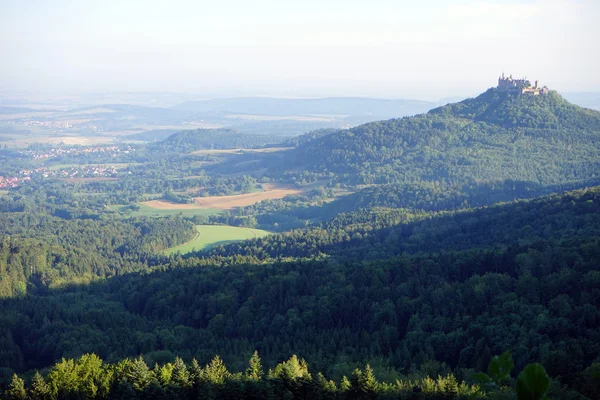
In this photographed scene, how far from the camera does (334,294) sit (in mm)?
47875

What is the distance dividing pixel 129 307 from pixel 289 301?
667 inches

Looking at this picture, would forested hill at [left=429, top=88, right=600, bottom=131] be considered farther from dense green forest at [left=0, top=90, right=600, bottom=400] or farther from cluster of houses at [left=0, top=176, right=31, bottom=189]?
cluster of houses at [left=0, top=176, right=31, bottom=189]

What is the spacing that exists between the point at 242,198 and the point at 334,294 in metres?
83.9

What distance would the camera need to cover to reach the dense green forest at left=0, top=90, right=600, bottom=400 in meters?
31.1

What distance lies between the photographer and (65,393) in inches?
1249

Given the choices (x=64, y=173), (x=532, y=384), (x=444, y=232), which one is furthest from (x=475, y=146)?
(x=532, y=384)

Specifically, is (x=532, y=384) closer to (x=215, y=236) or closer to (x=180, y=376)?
(x=180, y=376)

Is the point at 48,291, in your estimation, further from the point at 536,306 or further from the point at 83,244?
the point at 536,306

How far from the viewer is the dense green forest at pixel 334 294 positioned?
102 feet

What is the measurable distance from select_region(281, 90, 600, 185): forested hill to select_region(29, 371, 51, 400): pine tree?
9365cm

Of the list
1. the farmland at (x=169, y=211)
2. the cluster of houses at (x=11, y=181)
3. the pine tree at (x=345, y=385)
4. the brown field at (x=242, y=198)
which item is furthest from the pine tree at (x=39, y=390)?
the cluster of houses at (x=11, y=181)

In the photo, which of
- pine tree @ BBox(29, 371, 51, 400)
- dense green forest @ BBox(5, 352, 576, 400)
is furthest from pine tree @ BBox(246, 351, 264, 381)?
pine tree @ BBox(29, 371, 51, 400)

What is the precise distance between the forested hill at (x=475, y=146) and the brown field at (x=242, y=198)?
12.7m

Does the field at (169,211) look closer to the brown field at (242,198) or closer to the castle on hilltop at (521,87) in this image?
the brown field at (242,198)
